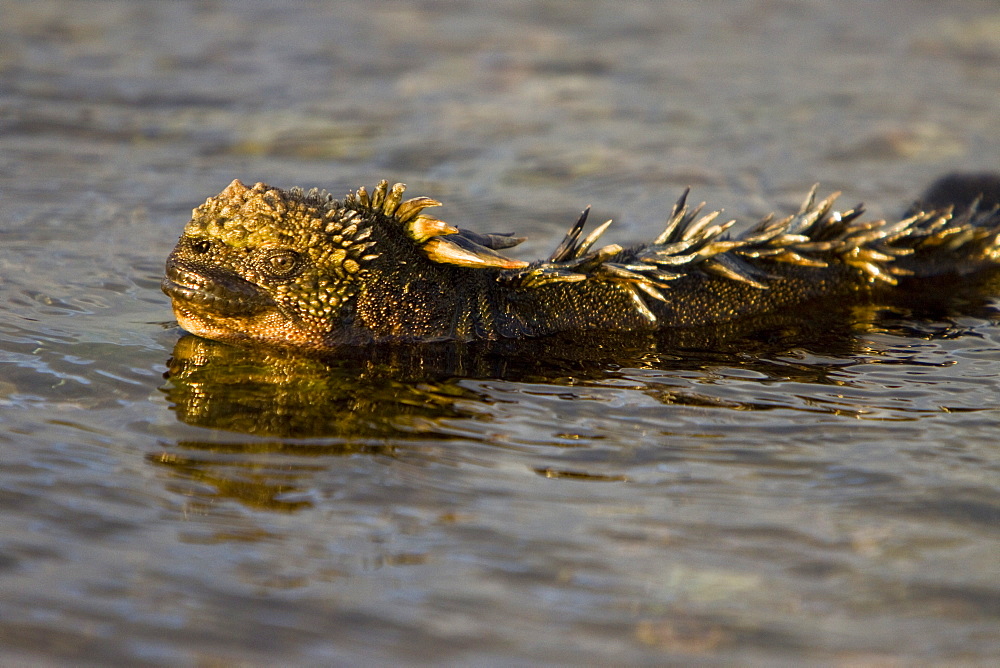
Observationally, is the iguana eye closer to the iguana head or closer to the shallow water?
the iguana head

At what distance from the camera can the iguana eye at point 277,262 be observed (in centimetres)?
562

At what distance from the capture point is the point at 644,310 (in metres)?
6.15

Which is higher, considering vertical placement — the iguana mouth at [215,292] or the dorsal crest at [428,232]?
the dorsal crest at [428,232]

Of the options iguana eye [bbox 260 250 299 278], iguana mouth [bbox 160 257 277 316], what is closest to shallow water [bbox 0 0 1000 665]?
iguana mouth [bbox 160 257 277 316]

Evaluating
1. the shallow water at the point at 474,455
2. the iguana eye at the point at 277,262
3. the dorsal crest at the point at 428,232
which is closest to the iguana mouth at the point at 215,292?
the iguana eye at the point at 277,262

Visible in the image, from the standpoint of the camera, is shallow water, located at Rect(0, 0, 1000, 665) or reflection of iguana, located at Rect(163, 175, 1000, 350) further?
reflection of iguana, located at Rect(163, 175, 1000, 350)

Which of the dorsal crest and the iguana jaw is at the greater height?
the dorsal crest

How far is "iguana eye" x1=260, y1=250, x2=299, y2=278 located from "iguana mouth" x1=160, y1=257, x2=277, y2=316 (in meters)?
0.11

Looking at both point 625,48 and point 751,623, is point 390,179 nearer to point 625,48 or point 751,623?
point 625,48

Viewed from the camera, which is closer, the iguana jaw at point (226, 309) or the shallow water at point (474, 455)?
the shallow water at point (474, 455)

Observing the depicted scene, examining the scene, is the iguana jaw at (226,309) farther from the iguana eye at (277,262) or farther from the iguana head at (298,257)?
the iguana eye at (277,262)

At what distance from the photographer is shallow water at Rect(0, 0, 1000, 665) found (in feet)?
12.5

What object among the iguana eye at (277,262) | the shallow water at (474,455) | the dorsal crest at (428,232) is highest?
the dorsal crest at (428,232)

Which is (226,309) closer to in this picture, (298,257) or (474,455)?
(298,257)
